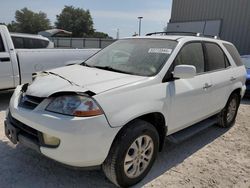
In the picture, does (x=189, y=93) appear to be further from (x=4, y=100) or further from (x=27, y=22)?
(x=27, y=22)

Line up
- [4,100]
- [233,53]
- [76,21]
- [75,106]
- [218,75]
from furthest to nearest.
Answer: [76,21] < [4,100] < [233,53] < [218,75] < [75,106]

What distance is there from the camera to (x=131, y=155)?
2.77m

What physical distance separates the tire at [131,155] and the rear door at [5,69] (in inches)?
153

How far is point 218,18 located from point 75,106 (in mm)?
14842

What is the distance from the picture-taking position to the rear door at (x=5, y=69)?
5.48m

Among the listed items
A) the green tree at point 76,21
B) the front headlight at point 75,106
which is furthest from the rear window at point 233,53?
the green tree at point 76,21

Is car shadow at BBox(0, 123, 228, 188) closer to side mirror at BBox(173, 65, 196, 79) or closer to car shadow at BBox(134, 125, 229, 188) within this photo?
car shadow at BBox(134, 125, 229, 188)

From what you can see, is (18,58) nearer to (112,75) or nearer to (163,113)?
(112,75)

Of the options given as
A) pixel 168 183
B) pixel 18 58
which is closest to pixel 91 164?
pixel 168 183

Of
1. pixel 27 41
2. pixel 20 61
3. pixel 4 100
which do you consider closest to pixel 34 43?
pixel 27 41

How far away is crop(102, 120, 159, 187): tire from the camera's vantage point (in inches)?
101

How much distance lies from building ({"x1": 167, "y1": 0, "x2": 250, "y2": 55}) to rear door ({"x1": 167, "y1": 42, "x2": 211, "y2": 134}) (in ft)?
38.6

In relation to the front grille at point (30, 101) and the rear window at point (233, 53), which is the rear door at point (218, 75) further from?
the front grille at point (30, 101)

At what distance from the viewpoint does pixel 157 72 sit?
307cm
